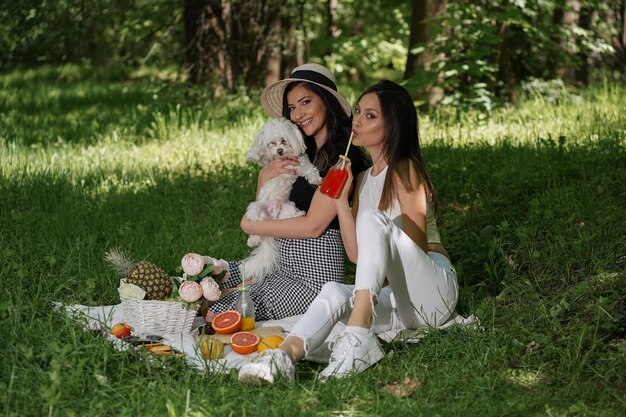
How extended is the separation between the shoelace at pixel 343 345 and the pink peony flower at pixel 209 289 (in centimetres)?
91

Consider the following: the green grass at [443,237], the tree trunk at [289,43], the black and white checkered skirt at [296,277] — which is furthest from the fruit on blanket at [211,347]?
the tree trunk at [289,43]

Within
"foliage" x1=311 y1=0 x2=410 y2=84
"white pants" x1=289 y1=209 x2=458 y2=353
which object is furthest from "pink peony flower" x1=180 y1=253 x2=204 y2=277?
"foliage" x1=311 y1=0 x2=410 y2=84

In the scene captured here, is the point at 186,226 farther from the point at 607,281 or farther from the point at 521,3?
the point at 521,3

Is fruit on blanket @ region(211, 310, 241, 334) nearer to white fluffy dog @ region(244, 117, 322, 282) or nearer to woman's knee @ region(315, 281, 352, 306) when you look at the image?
white fluffy dog @ region(244, 117, 322, 282)

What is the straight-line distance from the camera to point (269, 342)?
432cm

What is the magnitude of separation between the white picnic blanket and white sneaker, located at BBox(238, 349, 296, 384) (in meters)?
0.21

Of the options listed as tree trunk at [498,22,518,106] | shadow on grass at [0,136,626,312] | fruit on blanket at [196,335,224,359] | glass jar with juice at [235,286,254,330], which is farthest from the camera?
tree trunk at [498,22,518,106]

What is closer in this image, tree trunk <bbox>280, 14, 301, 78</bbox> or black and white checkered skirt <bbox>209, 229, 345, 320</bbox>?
black and white checkered skirt <bbox>209, 229, 345, 320</bbox>

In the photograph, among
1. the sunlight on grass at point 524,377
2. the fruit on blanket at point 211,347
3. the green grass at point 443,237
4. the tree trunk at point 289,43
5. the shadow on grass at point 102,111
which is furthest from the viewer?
the tree trunk at point 289,43

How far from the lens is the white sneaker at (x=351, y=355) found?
3.90 metres

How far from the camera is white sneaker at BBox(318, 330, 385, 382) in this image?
3.90m

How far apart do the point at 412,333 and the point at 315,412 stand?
1.07m

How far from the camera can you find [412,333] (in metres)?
Answer: 4.43

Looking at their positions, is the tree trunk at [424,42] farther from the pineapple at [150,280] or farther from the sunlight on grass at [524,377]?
the sunlight on grass at [524,377]
